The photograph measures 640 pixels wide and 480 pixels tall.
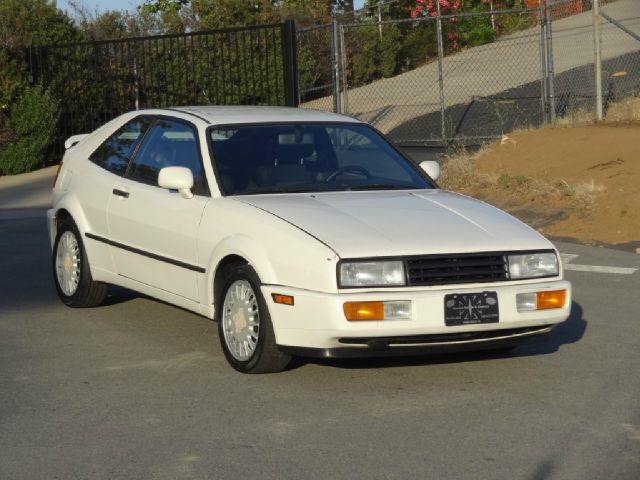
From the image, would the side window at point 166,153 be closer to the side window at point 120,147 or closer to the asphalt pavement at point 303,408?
the side window at point 120,147

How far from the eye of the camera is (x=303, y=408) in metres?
6.74

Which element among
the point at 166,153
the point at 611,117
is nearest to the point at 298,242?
the point at 166,153

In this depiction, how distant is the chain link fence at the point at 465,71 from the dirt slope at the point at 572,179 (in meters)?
4.19

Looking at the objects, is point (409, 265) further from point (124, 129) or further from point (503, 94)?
point (503, 94)

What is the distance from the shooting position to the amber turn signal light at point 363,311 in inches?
272

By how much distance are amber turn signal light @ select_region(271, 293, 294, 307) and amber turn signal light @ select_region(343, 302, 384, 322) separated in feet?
1.10

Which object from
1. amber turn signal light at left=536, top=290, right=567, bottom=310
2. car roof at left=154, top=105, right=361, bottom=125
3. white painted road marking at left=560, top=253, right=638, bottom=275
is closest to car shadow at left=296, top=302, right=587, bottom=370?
amber turn signal light at left=536, top=290, right=567, bottom=310

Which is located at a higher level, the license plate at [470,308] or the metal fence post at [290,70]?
the metal fence post at [290,70]

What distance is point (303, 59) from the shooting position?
2794 cm

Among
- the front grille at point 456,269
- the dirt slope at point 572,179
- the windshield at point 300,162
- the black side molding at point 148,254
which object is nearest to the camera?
the front grille at point 456,269

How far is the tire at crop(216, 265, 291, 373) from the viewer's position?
7.26 metres

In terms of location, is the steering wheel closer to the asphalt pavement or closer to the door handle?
the asphalt pavement

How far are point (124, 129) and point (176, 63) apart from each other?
44.5 feet

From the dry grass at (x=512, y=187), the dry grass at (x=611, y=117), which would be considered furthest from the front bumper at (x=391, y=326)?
the dry grass at (x=611, y=117)
